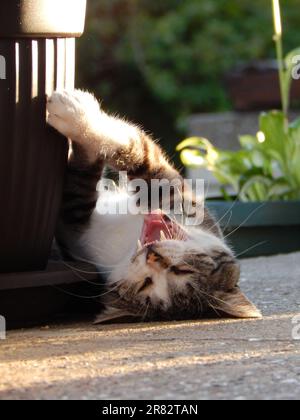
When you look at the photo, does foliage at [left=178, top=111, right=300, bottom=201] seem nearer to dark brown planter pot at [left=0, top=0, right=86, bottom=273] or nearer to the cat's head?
the cat's head

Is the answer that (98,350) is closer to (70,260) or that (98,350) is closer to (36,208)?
(36,208)

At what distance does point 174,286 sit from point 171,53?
5.97 metres

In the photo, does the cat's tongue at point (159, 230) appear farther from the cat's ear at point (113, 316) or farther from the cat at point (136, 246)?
the cat's ear at point (113, 316)

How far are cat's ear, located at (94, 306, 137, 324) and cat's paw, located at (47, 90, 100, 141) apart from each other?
1.80ft

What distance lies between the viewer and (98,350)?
2.58 m

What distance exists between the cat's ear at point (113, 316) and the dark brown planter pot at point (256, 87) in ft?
16.4

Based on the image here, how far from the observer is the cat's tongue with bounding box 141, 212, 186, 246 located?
326 cm

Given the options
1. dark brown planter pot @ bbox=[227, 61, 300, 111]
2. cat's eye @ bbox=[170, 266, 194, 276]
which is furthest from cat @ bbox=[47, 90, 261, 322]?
dark brown planter pot @ bbox=[227, 61, 300, 111]

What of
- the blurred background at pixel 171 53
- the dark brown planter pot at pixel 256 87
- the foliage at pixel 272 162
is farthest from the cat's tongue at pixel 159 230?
the blurred background at pixel 171 53

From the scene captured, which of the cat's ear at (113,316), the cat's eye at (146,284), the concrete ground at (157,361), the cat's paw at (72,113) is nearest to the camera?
the concrete ground at (157,361)

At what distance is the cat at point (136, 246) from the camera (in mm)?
3090
